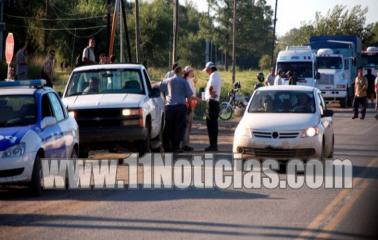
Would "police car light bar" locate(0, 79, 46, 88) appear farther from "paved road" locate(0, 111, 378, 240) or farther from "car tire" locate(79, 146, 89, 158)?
"car tire" locate(79, 146, 89, 158)

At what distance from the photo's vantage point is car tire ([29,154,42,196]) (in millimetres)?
12156

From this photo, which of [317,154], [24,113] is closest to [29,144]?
[24,113]

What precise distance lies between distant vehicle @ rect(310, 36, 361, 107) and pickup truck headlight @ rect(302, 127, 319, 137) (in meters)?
27.9

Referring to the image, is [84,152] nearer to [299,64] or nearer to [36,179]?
[36,179]

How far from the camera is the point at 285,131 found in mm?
14977

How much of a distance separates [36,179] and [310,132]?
17.3 feet

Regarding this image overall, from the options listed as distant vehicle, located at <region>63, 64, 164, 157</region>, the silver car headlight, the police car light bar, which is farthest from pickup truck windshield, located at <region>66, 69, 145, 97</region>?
the police car light bar

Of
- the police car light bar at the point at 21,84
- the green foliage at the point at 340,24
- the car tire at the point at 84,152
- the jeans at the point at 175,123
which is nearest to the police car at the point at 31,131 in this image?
the police car light bar at the point at 21,84

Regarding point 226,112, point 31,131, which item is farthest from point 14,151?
point 226,112

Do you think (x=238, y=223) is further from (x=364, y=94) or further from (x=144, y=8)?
(x=144, y=8)

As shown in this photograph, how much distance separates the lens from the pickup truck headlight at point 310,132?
15047 millimetres

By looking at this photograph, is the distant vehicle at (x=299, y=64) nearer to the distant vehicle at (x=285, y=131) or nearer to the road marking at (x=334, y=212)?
the distant vehicle at (x=285, y=131)

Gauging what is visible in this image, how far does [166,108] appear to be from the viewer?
736 inches

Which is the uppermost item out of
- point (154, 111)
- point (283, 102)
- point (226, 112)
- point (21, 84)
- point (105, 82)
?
point (21, 84)
